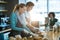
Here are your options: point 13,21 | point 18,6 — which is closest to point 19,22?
point 13,21

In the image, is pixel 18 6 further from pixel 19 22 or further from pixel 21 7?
pixel 19 22

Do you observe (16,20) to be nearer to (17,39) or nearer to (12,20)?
(12,20)

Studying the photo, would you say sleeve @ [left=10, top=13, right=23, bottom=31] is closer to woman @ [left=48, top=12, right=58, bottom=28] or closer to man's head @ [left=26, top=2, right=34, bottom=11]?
man's head @ [left=26, top=2, right=34, bottom=11]

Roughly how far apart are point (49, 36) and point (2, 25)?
0.65 metres

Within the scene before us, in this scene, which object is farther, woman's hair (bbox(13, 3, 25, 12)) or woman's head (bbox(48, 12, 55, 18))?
woman's head (bbox(48, 12, 55, 18))

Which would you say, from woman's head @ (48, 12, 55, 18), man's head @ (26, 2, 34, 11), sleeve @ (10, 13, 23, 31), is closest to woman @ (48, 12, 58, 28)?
woman's head @ (48, 12, 55, 18)

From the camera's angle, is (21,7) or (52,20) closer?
(21,7)

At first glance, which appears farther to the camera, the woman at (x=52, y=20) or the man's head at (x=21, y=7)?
the woman at (x=52, y=20)

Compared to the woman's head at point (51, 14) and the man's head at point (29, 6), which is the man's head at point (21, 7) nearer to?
the man's head at point (29, 6)

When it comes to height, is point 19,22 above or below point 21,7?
below

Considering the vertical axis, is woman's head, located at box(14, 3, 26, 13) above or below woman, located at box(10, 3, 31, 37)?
above

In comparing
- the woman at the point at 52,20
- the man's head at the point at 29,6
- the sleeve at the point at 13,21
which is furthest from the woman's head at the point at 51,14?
the sleeve at the point at 13,21

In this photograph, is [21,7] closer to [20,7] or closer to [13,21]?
[20,7]

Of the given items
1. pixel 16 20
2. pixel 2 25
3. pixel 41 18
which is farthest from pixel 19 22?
pixel 2 25
